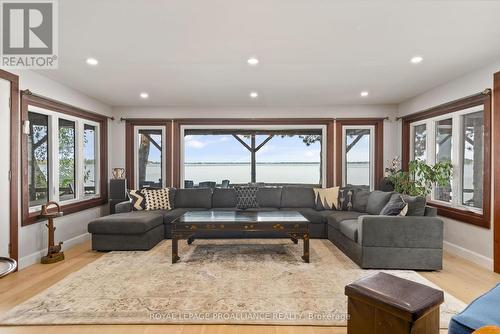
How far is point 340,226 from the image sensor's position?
3924mm

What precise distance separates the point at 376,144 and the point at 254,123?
2657mm

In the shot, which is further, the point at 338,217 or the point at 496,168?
the point at 338,217

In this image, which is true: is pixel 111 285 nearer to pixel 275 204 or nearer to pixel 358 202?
pixel 275 204

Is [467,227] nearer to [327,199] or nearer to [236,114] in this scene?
[327,199]

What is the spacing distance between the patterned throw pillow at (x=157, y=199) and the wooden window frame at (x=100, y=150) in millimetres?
1043

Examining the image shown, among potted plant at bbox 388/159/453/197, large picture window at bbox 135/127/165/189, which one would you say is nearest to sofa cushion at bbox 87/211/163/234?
large picture window at bbox 135/127/165/189

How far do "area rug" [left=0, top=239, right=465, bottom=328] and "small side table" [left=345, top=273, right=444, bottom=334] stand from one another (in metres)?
0.55

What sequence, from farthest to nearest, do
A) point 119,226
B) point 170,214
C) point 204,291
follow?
point 170,214, point 119,226, point 204,291

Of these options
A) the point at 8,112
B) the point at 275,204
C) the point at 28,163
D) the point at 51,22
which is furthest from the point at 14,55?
the point at 275,204

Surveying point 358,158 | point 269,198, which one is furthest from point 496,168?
point 269,198

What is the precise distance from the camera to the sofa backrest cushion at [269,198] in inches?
206

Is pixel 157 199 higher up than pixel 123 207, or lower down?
higher up

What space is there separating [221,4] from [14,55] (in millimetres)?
2548

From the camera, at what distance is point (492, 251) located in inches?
130
